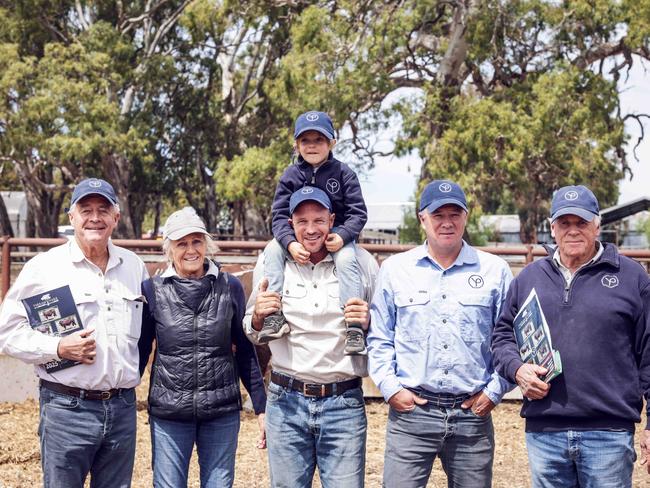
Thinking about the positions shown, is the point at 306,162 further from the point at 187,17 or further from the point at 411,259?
the point at 187,17

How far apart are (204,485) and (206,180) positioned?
28.8m

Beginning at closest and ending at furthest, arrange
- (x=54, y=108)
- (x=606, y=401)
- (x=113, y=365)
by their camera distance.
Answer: (x=606, y=401) < (x=113, y=365) < (x=54, y=108)

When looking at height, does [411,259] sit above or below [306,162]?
below

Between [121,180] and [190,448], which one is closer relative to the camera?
[190,448]

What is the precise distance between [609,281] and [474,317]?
1.94 feet

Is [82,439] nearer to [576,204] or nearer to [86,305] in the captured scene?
[86,305]

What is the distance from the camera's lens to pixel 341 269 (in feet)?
12.7

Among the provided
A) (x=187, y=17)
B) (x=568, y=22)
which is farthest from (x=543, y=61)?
(x=187, y=17)

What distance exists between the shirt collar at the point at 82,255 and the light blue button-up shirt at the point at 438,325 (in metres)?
1.25

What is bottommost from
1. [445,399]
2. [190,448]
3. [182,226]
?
[190,448]

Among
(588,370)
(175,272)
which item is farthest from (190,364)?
(588,370)

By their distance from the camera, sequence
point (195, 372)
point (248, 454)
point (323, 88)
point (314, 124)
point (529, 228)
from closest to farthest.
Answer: point (195, 372) → point (314, 124) → point (248, 454) → point (323, 88) → point (529, 228)

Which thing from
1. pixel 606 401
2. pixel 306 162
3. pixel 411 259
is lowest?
pixel 606 401

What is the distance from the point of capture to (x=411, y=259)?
12.5 ft
